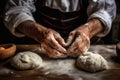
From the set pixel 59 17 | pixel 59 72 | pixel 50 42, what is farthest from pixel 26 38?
pixel 59 72

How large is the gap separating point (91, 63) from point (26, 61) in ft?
1.16

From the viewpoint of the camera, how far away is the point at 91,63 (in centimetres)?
126

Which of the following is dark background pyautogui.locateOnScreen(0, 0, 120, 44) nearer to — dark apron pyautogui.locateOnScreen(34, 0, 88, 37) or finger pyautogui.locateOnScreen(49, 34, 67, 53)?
dark apron pyautogui.locateOnScreen(34, 0, 88, 37)

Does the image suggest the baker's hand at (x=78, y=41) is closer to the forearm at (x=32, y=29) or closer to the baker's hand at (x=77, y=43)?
the baker's hand at (x=77, y=43)

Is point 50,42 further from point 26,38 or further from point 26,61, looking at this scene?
point 26,38

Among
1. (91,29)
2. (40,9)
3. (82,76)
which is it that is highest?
(40,9)

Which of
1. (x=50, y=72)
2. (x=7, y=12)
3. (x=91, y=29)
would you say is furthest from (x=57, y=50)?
(x=7, y=12)

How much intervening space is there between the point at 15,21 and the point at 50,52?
0.33m

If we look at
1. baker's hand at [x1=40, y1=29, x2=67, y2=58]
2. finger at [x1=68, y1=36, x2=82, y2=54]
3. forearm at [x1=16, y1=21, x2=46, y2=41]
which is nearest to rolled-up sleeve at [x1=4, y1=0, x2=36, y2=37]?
forearm at [x1=16, y1=21, x2=46, y2=41]

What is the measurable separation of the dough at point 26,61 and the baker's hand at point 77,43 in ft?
0.62

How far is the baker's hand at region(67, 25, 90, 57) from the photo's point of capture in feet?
4.46

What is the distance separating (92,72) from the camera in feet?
4.05

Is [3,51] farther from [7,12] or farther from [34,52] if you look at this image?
[7,12]

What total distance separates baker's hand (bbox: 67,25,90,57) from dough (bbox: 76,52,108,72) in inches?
2.5
